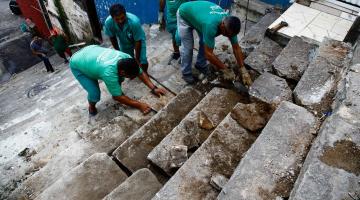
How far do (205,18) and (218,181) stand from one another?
2238mm

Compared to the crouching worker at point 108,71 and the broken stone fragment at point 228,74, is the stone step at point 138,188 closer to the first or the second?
the crouching worker at point 108,71

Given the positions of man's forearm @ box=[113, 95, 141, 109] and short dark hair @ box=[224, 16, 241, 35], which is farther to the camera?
man's forearm @ box=[113, 95, 141, 109]

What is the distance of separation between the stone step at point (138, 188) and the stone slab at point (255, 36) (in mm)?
2870

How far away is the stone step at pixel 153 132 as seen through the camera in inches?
135

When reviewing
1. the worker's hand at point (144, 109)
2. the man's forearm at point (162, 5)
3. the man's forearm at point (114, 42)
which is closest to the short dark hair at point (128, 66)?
the worker's hand at point (144, 109)

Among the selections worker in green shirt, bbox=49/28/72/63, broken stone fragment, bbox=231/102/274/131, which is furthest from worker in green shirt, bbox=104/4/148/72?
worker in green shirt, bbox=49/28/72/63

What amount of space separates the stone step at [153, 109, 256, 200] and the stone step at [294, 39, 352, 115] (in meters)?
0.68

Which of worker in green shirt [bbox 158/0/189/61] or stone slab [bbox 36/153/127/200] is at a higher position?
worker in green shirt [bbox 158/0/189/61]

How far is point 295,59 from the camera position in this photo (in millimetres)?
3990

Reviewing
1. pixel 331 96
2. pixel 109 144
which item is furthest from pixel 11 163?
pixel 331 96

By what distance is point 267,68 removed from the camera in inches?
166

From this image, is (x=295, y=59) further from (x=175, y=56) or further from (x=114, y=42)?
(x=114, y=42)

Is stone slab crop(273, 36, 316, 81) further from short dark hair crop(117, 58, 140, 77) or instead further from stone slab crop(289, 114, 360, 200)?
short dark hair crop(117, 58, 140, 77)

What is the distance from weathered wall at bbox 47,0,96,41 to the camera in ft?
26.6
